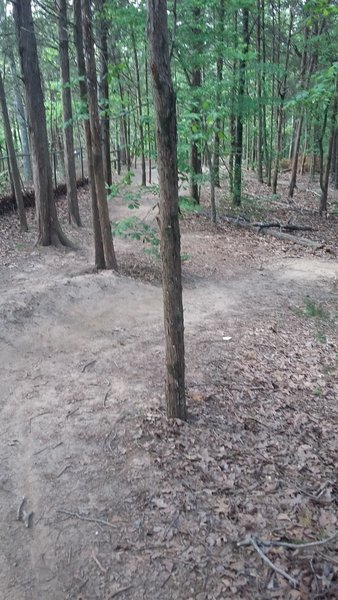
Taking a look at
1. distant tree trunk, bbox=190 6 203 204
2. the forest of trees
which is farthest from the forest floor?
distant tree trunk, bbox=190 6 203 204

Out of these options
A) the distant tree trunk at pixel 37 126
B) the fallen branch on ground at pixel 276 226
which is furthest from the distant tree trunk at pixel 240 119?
the distant tree trunk at pixel 37 126

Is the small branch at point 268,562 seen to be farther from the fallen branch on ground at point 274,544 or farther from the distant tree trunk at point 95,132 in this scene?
the distant tree trunk at point 95,132

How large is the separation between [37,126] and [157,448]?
10.5m

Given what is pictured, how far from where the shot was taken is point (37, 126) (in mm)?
12453

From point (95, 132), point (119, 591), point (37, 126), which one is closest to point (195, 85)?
point (37, 126)

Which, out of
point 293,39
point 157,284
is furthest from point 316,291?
point 293,39

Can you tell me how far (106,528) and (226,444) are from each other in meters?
1.73

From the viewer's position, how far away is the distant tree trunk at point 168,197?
3.89 m

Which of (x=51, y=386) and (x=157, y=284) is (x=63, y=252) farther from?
(x=51, y=386)

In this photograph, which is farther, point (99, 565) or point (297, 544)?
point (297, 544)

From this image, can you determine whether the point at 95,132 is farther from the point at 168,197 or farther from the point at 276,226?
the point at 276,226

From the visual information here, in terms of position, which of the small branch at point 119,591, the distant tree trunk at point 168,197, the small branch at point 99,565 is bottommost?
the small branch at point 119,591

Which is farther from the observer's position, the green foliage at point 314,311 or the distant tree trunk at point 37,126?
the distant tree trunk at point 37,126

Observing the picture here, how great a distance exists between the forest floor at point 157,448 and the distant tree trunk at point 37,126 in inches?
115
